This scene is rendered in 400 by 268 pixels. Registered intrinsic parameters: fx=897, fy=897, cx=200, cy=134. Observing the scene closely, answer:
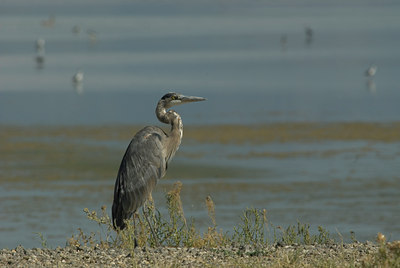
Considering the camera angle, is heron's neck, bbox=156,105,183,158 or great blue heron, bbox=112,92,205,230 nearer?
great blue heron, bbox=112,92,205,230

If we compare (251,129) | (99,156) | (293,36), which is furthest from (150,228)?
(293,36)

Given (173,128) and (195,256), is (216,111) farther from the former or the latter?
(195,256)

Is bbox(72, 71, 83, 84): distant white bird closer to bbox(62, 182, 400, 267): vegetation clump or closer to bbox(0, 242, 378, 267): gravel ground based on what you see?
bbox(62, 182, 400, 267): vegetation clump

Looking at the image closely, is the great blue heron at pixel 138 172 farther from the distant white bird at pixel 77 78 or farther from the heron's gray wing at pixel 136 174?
the distant white bird at pixel 77 78

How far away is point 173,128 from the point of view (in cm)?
1013

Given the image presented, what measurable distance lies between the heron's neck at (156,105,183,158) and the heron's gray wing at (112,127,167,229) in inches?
12.3

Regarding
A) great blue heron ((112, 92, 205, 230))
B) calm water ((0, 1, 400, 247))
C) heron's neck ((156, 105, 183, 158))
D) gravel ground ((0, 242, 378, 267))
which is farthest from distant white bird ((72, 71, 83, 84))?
gravel ground ((0, 242, 378, 267))

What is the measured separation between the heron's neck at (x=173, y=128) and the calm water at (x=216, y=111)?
2.57 m

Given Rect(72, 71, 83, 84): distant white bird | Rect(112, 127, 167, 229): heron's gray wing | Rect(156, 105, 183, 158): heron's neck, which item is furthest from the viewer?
Rect(72, 71, 83, 84): distant white bird

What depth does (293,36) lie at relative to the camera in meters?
52.0

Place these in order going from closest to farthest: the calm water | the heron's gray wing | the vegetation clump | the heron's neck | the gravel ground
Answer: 1. the vegetation clump
2. the gravel ground
3. the heron's gray wing
4. the heron's neck
5. the calm water

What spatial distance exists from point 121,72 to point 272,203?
2122 centimetres

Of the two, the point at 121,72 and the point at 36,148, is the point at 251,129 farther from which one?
the point at 121,72

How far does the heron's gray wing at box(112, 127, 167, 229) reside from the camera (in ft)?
30.9
